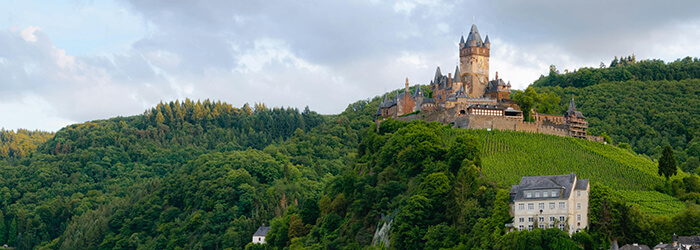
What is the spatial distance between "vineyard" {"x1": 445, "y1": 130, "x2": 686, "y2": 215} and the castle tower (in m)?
11.6

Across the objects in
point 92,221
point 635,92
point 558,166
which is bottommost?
point 92,221

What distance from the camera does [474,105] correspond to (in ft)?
340

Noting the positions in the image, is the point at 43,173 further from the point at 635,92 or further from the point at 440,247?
the point at 440,247

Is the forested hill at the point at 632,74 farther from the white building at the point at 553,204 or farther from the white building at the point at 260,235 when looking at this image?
the white building at the point at 553,204

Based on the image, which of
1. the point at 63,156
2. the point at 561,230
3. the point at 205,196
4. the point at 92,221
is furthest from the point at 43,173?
the point at 561,230

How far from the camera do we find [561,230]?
67000 mm

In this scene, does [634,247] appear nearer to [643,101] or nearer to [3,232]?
[643,101]

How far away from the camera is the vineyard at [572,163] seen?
84500 mm

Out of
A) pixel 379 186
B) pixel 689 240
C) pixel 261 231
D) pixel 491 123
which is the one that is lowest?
pixel 261 231

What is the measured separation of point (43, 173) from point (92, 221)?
44.5 meters

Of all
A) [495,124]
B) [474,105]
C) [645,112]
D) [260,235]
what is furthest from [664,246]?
[645,112]

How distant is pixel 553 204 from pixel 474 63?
45.4m

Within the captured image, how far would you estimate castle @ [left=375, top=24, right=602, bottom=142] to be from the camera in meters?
102

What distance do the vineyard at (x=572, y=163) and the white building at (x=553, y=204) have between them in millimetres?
12791
